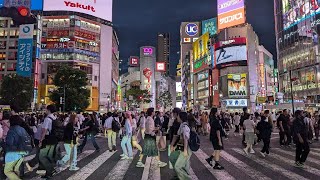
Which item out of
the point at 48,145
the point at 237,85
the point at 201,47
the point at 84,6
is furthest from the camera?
the point at 201,47

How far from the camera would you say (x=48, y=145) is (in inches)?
287

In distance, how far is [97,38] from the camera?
8219 cm

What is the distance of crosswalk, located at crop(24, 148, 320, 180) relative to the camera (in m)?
7.57

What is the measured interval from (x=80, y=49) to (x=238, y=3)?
141 feet

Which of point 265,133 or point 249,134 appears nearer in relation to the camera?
point 265,133

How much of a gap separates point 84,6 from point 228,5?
39.4 metres

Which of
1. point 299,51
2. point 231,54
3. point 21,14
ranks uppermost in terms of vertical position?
point 21,14

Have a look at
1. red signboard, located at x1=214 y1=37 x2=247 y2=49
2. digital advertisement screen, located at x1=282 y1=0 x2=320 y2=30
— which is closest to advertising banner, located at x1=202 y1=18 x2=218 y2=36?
red signboard, located at x1=214 y1=37 x2=247 y2=49

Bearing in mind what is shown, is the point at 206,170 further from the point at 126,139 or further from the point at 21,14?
the point at 21,14

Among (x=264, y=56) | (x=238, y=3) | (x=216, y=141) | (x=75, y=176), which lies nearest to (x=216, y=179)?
(x=216, y=141)

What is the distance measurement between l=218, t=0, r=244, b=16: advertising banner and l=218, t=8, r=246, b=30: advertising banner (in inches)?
34.4

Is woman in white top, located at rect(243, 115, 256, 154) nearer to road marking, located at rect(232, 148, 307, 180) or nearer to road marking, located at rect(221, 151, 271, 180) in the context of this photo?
road marking, located at rect(221, 151, 271, 180)

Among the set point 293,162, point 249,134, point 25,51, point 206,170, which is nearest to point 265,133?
point 249,134

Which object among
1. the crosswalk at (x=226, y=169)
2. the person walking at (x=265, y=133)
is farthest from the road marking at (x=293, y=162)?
the person walking at (x=265, y=133)
